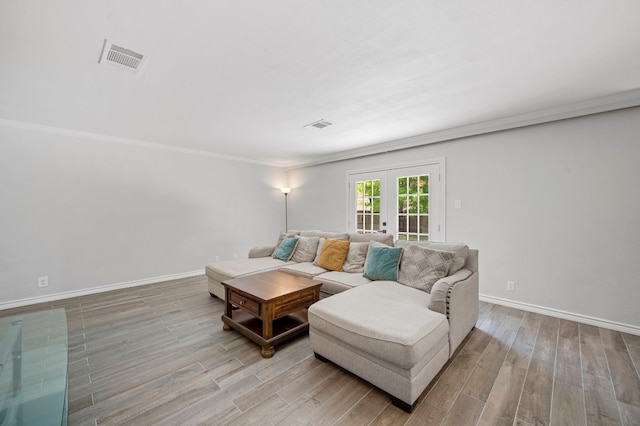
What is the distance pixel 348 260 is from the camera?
3271mm

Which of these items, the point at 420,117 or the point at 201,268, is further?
the point at 201,268

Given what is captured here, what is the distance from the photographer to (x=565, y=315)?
2906mm

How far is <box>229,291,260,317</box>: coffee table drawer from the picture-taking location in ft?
7.77

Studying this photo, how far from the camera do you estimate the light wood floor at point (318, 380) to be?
156 centimetres

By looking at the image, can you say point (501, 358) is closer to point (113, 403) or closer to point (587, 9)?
point (587, 9)

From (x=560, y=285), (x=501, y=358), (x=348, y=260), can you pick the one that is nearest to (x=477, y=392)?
(x=501, y=358)

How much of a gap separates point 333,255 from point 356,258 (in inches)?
12.2

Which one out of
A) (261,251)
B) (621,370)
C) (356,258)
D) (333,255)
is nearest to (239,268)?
(261,251)

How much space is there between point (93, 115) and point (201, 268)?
2.96 meters

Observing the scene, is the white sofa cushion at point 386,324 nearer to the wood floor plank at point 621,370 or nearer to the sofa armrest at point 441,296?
the sofa armrest at point 441,296

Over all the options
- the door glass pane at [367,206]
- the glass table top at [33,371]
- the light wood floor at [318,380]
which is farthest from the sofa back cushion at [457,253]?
the glass table top at [33,371]

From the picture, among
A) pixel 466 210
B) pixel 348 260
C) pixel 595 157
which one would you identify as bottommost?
pixel 348 260

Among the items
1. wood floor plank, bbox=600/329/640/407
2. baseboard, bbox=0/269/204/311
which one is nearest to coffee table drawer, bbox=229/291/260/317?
baseboard, bbox=0/269/204/311

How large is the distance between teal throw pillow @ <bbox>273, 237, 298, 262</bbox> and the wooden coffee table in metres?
0.92
